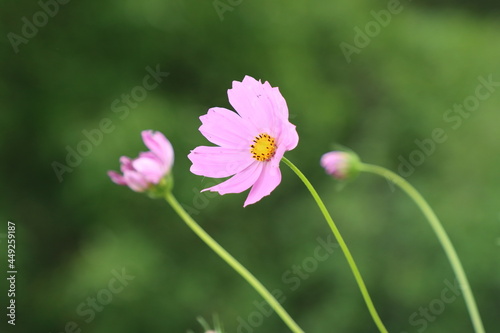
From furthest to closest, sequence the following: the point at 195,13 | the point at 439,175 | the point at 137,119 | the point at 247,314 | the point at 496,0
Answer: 1. the point at 496,0
2. the point at 439,175
3. the point at 195,13
4. the point at 247,314
5. the point at 137,119

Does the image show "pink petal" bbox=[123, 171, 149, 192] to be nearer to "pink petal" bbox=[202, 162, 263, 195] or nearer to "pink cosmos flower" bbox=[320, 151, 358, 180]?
"pink petal" bbox=[202, 162, 263, 195]

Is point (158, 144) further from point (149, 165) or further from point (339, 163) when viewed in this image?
point (339, 163)

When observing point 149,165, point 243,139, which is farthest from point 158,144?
point 243,139

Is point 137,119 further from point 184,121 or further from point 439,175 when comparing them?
point 439,175

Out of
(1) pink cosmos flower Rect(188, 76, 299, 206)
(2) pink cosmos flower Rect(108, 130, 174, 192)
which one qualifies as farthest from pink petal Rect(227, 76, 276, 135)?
(2) pink cosmos flower Rect(108, 130, 174, 192)

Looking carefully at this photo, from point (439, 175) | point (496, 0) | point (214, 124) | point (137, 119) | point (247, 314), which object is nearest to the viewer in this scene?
point (214, 124)

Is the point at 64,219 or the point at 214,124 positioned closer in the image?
the point at 214,124

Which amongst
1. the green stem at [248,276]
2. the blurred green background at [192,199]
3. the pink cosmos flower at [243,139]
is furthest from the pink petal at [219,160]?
the blurred green background at [192,199]

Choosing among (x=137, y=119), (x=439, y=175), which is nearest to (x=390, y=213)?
(x=439, y=175)
